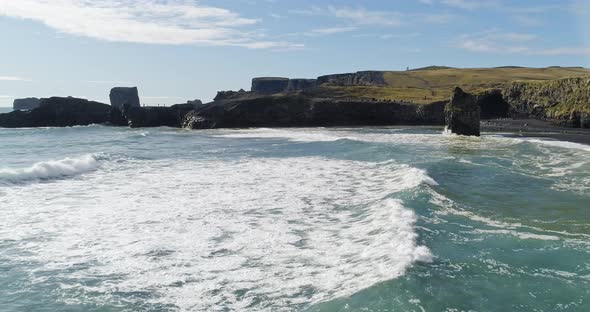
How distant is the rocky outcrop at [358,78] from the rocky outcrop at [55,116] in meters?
82.4

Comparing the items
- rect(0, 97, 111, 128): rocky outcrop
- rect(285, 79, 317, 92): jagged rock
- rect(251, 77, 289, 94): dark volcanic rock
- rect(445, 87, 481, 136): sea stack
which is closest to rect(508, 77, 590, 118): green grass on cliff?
rect(445, 87, 481, 136): sea stack

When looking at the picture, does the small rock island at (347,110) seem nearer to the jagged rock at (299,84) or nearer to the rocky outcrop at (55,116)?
the rocky outcrop at (55,116)

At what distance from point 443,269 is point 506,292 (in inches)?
55.0

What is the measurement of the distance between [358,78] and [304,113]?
9572 cm

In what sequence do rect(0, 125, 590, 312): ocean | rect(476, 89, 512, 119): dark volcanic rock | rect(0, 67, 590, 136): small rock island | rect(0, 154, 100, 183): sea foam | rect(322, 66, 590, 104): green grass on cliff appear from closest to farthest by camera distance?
rect(0, 125, 590, 312): ocean → rect(0, 154, 100, 183): sea foam → rect(0, 67, 590, 136): small rock island → rect(476, 89, 512, 119): dark volcanic rock → rect(322, 66, 590, 104): green grass on cliff

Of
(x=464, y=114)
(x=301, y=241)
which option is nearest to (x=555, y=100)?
(x=464, y=114)

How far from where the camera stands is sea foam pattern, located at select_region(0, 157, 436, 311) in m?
9.85

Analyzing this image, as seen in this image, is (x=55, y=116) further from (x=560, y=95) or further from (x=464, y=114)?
(x=560, y=95)

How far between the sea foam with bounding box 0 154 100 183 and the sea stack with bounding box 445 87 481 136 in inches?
1551

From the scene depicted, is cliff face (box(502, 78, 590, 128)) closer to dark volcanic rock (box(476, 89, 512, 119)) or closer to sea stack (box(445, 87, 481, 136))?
dark volcanic rock (box(476, 89, 512, 119))

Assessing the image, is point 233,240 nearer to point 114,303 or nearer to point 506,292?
point 114,303

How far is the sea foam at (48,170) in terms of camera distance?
2491cm

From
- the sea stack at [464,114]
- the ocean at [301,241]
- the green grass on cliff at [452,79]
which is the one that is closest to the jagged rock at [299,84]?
the green grass on cliff at [452,79]

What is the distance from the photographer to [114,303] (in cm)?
921
